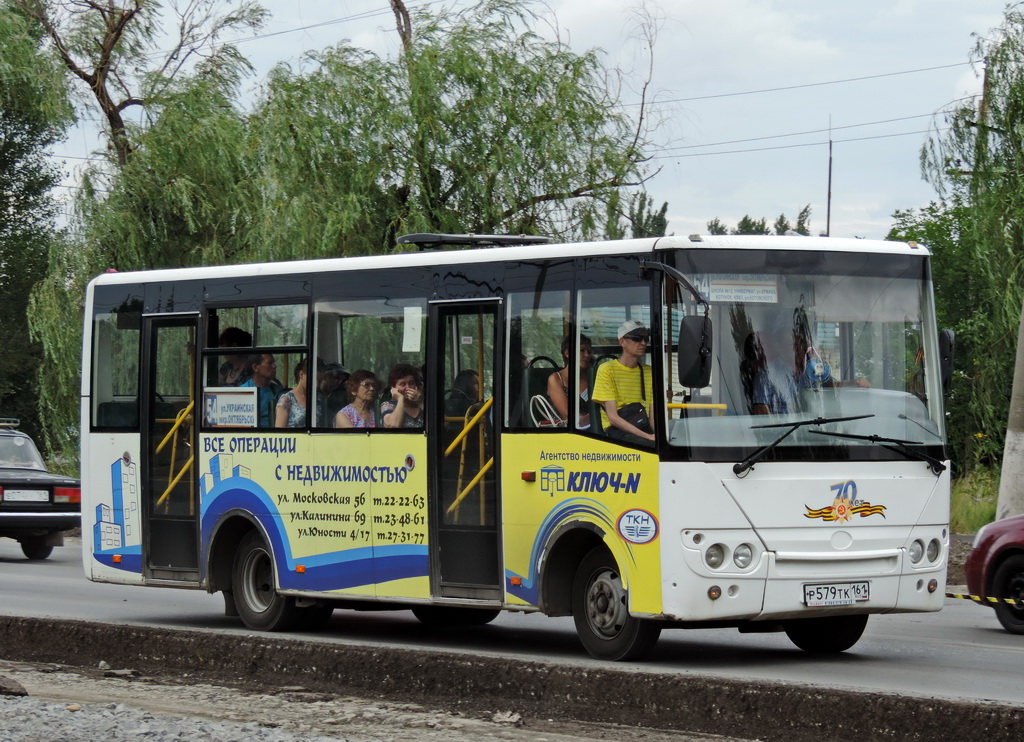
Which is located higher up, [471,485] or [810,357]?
[810,357]

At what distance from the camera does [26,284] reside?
4856 centimetres

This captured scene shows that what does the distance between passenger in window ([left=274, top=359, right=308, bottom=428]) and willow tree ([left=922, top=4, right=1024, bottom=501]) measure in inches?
662

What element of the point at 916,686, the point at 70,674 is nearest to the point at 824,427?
the point at 916,686

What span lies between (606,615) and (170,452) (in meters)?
4.92

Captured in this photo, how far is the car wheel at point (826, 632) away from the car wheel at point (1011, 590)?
2.14 meters

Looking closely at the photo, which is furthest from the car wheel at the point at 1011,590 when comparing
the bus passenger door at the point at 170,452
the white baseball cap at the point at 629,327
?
the bus passenger door at the point at 170,452

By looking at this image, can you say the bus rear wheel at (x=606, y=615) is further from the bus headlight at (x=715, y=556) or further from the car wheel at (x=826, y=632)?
the car wheel at (x=826, y=632)

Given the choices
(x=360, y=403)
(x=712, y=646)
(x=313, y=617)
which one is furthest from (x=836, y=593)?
(x=313, y=617)

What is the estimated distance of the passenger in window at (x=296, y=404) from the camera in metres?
13.4

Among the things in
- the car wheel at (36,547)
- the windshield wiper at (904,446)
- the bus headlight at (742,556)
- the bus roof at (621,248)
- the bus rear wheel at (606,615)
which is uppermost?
the bus roof at (621,248)

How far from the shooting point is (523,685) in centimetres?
964

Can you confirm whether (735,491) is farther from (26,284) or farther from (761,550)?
(26,284)

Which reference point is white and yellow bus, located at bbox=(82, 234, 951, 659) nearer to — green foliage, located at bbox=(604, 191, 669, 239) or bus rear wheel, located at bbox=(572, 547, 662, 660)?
bus rear wheel, located at bbox=(572, 547, 662, 660)

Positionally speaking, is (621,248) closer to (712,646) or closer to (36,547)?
(712,646)
